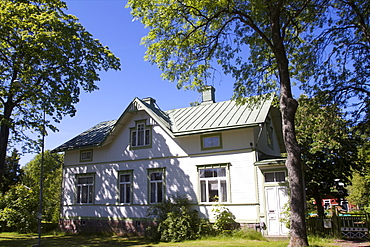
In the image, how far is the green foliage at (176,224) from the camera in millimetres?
15289

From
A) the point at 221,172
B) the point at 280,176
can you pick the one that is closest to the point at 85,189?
the point at 221,172

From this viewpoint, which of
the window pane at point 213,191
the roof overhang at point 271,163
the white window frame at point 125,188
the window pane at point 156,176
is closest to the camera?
the roof overhang at point 271,163

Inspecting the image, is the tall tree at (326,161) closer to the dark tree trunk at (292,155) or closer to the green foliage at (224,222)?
the green foliage at (224,222)

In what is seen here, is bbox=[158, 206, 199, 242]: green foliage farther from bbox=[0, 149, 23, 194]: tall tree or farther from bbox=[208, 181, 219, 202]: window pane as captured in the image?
bbox=[0, 149, 23, 194]: tall tree

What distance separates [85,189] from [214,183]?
9520 millimetres

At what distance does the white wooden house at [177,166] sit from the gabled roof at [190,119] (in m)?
0.06

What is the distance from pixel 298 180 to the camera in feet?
35.4

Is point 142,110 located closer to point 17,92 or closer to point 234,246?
point 17,92

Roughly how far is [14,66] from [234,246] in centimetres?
1474

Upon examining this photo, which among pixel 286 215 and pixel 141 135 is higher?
pixel 141 135

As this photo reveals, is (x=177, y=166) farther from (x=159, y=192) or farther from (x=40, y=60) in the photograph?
(x=40, y=60)

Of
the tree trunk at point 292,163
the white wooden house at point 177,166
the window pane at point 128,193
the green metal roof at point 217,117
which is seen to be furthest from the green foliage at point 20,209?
the tree trunk at point 292,163

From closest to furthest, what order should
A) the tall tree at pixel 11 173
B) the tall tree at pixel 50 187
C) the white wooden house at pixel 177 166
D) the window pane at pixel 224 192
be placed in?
1. the white wooden house at pixel 177 166
2. the window pane at pixel 224 192
3. the tall tree at pixel 50 187
4. the tall tree at pixel 11 173

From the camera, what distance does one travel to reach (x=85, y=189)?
21.1 metres
